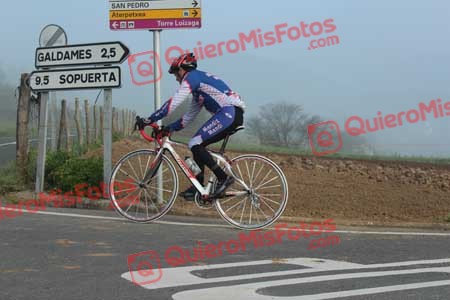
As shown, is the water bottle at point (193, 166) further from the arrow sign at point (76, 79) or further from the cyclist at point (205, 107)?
the arrow sign at point (76, 79)

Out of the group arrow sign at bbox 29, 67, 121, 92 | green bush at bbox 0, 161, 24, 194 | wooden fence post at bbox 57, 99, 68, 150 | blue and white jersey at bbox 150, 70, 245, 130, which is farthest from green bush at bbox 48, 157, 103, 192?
wooden fence post at bbox 57, 99, 68, 150

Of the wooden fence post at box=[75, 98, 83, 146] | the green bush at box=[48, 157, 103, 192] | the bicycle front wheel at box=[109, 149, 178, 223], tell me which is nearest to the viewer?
the bicycle front wheel at box=[109, 149, 178, 223]

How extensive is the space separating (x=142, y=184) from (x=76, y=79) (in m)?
2.63

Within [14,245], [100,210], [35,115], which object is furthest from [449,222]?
[35,115]

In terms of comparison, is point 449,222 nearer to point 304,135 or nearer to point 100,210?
point 100,210

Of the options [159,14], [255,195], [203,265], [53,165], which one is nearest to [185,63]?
[255,195]

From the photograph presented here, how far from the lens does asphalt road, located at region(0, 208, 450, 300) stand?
3.84 metres

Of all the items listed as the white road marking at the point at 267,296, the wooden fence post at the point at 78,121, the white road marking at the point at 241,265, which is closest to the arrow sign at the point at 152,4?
the white road marking at the point at 241,265

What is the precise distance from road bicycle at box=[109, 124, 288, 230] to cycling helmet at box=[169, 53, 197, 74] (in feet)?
2.41

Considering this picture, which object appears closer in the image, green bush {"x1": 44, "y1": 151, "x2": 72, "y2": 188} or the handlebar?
the handlebar

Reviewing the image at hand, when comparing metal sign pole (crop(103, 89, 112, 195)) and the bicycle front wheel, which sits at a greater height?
metal sign pole (crop(103, 89, 112, 195))

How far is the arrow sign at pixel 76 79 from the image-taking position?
8.34m

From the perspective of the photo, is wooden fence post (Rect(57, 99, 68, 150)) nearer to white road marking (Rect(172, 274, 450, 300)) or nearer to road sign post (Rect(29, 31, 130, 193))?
road sign post (Rect(29, 31, 130, 193))

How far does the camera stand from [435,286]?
4.07m
